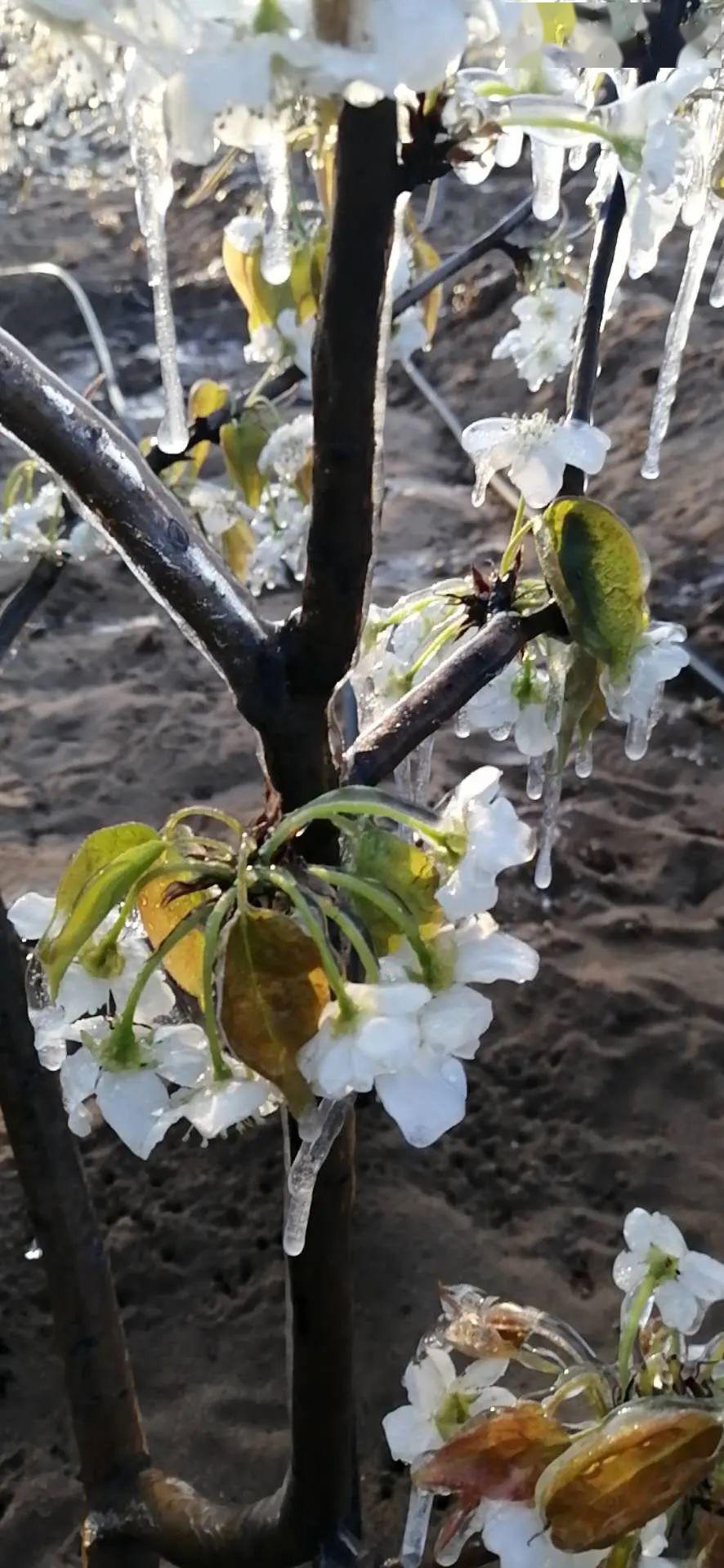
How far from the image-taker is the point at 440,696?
53 centimetres

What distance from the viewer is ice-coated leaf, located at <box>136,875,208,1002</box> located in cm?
44

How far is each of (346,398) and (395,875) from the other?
15cm

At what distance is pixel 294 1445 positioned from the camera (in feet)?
2.23

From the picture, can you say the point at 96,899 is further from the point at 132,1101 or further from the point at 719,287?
the point at 719,287

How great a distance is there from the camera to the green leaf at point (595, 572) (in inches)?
21.2

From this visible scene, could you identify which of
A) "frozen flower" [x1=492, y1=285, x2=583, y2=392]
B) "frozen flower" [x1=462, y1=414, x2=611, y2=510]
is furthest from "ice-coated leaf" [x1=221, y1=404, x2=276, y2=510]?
"frozen flower" [x1=462, y1=414, x2=611, y2=510]

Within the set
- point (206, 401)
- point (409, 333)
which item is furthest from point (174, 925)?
point (409, 333)

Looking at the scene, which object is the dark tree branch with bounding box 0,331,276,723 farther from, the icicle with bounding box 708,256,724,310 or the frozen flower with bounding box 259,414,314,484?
the frozen flower with bounding box 259,414,314,484

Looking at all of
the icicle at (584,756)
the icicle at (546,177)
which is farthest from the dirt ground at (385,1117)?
the icicle at (546,177)

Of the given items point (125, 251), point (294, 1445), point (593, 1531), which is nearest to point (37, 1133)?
point (294, 1445)

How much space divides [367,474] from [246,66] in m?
0.16

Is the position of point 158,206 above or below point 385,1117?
above

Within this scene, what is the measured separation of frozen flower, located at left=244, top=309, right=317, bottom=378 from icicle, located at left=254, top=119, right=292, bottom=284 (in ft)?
1.50

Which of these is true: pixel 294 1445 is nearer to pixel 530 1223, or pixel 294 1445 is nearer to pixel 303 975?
pixel 303 975
